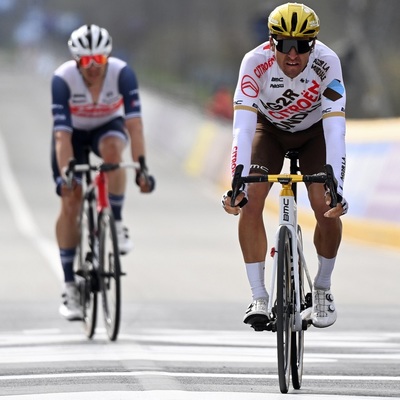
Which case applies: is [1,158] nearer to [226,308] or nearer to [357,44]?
[357,44]

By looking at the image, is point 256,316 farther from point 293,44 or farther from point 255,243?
point 293,44

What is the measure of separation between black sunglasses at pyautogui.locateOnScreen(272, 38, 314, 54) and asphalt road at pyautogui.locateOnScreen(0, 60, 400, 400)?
1783 millimetres

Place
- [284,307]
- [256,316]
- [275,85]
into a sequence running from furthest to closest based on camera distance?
[275,85]
[256,316]
[284,307]

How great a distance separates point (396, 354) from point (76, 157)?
3095 mm

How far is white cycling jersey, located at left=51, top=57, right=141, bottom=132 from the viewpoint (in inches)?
434

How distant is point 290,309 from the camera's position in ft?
26.0

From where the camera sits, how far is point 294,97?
8539 mm

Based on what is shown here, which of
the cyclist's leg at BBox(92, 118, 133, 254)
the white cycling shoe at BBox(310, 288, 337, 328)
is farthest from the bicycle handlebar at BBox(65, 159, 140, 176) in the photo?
the white cycling shoe at BBox(310, 288, 337, 328)

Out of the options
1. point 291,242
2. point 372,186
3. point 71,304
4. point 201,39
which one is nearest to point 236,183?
point 291,242

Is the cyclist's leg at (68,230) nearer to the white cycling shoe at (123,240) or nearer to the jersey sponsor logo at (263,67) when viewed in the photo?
the white cycling shoe at (123,240)

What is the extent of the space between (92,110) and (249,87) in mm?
3083

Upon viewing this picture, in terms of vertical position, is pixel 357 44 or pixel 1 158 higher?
pixel 357 44

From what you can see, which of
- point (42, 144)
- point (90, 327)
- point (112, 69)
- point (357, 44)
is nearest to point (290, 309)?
point (90, 327)

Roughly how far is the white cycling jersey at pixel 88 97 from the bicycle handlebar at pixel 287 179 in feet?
10.5
